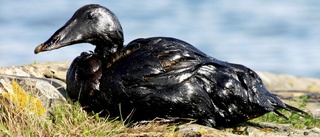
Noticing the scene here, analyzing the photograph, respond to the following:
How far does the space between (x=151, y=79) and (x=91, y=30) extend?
3.28 ft

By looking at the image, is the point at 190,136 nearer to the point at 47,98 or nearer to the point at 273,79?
the point at 47,98

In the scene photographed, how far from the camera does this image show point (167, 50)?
7.64m

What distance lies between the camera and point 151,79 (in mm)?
7477

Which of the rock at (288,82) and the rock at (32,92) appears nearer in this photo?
the rock at (32,92)

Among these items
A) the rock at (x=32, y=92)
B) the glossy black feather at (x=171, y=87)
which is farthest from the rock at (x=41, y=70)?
the glossy black feather at (x=171, y=87)

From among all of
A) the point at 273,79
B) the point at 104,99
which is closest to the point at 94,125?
the point at 104,99

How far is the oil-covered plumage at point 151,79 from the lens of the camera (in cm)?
749

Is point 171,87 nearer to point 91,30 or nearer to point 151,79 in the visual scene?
point 151,79

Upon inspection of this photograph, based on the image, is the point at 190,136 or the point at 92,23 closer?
the point at 190,136

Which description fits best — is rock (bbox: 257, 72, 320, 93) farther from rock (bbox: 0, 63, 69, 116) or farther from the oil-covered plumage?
rock (bbox: 0, 63, 69, 116)

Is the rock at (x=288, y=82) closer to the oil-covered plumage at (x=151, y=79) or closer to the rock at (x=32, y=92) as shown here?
the oil-covered plumage at (x=151, y=79)

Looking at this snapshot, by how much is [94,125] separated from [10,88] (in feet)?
3.47

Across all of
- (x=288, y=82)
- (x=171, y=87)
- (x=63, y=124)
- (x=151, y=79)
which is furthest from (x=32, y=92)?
(x=288, y=82)

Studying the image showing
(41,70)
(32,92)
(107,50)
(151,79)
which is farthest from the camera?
(41,70)
